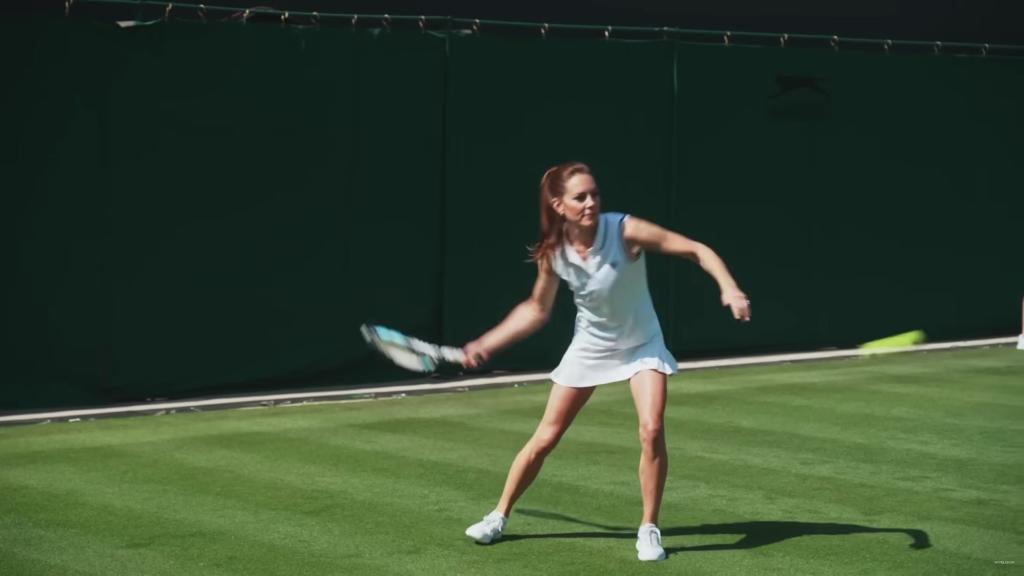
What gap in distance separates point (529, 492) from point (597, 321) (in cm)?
197

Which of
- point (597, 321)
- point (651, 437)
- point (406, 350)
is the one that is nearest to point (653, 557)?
point (651, 437)

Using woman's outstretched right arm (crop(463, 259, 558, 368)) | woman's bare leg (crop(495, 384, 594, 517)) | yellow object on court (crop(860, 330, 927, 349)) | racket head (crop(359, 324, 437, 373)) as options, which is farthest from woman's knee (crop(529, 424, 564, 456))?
yellow object on court (crop(860, 330, 927, 349))

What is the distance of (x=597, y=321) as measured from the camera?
839 cm

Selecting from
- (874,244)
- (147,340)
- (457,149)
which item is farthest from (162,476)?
(874,244)

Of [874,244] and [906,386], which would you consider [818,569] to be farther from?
[874,244]

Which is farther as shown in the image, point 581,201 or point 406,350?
point 406,350

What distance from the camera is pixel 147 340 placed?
45.3 ft

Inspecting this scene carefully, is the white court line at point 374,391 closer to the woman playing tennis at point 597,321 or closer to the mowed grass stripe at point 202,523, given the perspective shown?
the mowed grass stripe at point 202,523

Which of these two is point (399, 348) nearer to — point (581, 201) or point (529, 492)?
point (581, 201)

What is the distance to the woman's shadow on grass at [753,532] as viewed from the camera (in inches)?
337

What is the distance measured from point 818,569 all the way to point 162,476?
4.48 meters

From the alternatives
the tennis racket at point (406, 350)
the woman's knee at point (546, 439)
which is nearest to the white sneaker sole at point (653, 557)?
the woman's knee at point (546, 439)

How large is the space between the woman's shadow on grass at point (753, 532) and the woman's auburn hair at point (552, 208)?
4.91 ft

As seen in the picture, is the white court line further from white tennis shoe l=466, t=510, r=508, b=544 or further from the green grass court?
white tennis shoe l=466, t=510, r=508, b=544
